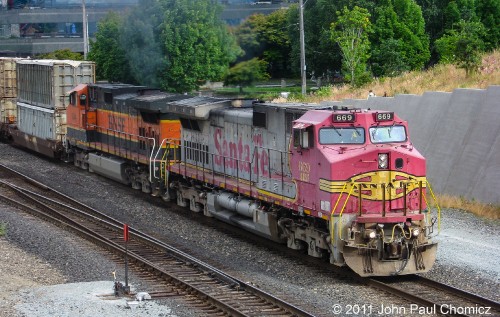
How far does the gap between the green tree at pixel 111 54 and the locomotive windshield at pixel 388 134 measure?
2247 centimetres

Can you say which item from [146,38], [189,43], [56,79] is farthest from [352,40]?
[56,79]

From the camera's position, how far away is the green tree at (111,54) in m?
38.1

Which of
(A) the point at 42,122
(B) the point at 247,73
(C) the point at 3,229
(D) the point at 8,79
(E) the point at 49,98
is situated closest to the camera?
(B) the point at 247,73

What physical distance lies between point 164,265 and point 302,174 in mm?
3346

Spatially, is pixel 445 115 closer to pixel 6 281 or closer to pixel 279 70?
pixel 279 70

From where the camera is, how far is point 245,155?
2023 centimetres

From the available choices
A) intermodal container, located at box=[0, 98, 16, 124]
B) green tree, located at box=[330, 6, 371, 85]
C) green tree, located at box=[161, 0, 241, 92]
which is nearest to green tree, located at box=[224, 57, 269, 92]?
green tree, located at box=[161, 0, 241, 92]

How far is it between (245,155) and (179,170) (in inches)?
151

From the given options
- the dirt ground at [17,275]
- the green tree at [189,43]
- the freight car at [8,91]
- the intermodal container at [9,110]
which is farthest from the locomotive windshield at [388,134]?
the intermodal container at [9,110]

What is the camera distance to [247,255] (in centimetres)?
1839

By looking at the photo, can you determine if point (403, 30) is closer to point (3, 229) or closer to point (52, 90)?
point (52, 90)

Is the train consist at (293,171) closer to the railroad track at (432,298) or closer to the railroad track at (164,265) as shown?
the railroad track at (432,298)

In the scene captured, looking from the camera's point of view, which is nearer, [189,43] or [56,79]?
[189,43]

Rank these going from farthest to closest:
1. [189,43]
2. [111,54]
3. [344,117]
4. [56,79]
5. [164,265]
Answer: [111,54], [56,79], [189,43], [164,265], [344,117]
